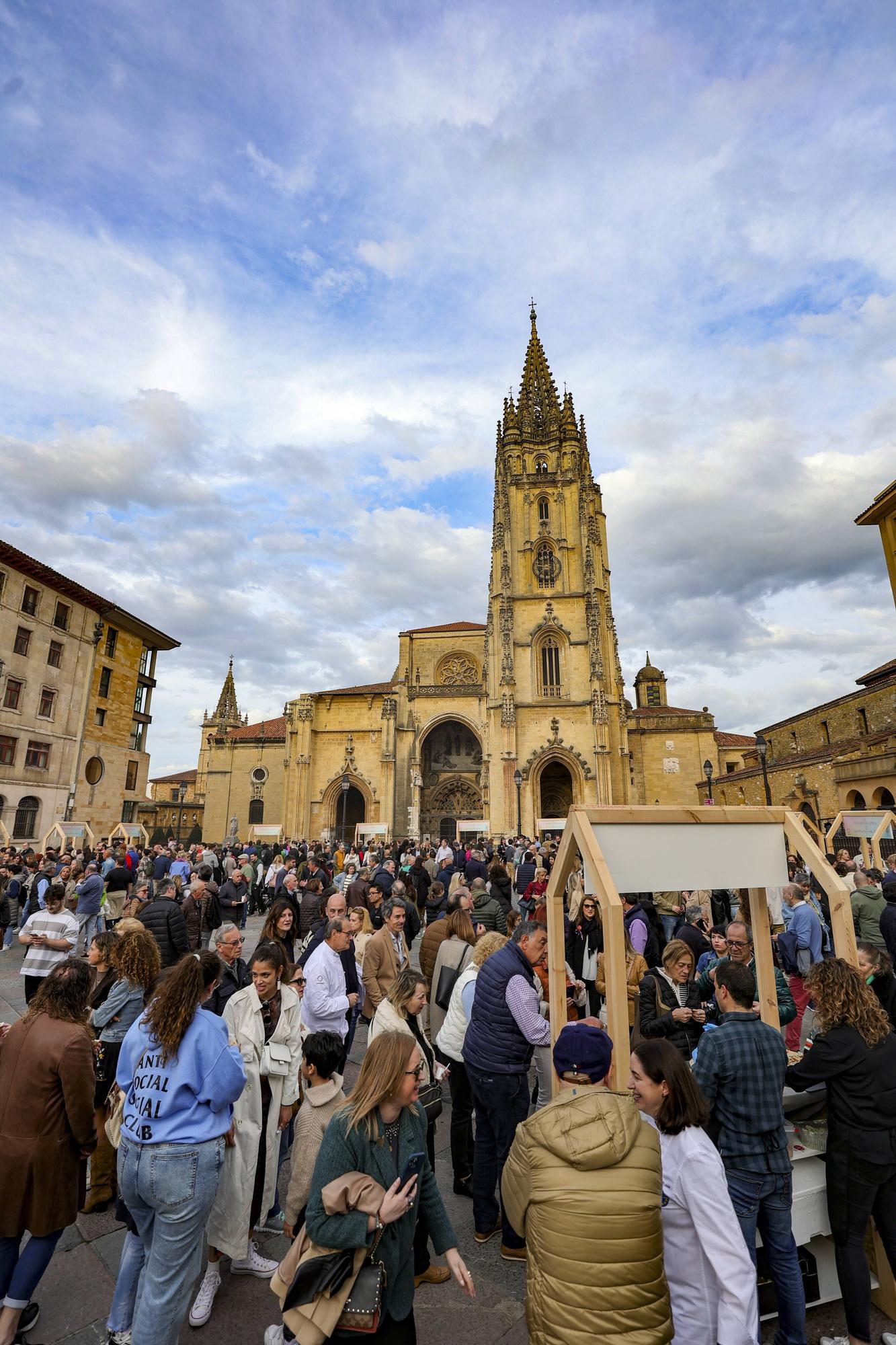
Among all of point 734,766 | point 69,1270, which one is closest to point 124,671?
point 69,1270

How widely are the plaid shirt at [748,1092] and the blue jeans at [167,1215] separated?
6.74 feet

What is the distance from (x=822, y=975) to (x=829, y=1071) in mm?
382

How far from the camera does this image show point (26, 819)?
2395cm

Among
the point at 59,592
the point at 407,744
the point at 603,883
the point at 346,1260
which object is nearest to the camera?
the point at 346,1260

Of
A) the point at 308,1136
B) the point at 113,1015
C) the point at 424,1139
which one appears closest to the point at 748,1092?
the point at 424,1139

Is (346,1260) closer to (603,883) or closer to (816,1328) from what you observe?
(603,883)

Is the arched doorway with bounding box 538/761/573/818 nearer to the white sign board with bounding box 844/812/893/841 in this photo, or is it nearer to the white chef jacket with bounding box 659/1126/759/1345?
the white sign board with bounding box 844/812/893/841

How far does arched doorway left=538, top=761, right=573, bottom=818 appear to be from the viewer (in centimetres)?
3431

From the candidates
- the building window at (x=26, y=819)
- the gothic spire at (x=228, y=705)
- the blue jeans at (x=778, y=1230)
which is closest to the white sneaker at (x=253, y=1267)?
the blue jeans at (x=778, y=1230)

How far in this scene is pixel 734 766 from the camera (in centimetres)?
4038

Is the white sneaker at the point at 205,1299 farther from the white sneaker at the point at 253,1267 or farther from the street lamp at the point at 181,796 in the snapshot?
the street lamp at the point at 181,796

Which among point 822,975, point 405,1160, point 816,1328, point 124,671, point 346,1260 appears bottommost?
point 816,1328

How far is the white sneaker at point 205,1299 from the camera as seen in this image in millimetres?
2898

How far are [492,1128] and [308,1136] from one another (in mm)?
1332
